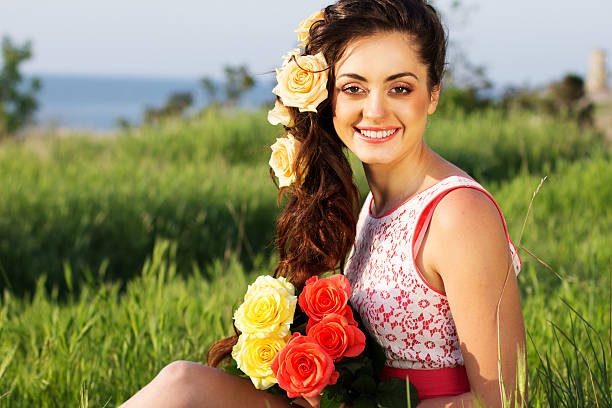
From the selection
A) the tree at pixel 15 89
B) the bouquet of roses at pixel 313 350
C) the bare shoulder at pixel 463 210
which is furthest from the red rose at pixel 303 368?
the tree at pixel 15 89

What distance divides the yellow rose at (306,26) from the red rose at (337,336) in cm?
91

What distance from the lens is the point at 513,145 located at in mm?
8328

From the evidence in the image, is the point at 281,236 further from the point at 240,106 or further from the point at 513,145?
the point at 240,106

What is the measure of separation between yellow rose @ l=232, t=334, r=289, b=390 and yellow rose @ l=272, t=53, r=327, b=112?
705mm

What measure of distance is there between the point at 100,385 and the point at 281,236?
101cm

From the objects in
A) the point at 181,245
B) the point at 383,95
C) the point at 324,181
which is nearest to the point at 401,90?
the point at 383,95

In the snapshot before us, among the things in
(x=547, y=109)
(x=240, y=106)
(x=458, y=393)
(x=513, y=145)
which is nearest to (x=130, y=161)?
(x=240, y=106)

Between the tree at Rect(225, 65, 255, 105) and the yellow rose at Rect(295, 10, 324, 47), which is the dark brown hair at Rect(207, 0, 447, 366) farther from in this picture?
the tree at Rect(225, 65, 255, 105)

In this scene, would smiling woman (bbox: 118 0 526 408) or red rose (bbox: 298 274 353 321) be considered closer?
smiling woman (bbox: 118 0 526 408)

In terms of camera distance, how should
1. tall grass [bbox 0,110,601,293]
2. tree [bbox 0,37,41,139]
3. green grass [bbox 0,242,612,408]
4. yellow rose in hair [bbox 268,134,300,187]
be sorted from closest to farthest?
yellow rose in hair [bbox 268,134,300,187]
green grass [bbox 0,242,612,408]
tall grass [bbox 0,110,601,293]
tree [bbox 0,37,41,139]

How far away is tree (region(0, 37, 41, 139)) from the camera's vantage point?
20281 mm

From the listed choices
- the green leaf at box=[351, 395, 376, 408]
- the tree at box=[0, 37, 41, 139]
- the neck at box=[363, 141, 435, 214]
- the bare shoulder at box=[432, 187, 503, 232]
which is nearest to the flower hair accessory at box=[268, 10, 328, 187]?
the neck at box=[363, 141, 435, 214]

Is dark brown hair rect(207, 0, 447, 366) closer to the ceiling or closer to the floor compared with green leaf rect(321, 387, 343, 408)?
closer to the ceiling

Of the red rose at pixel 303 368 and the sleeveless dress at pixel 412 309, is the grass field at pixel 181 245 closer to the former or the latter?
the sleeveless dress at pixel 412 309
